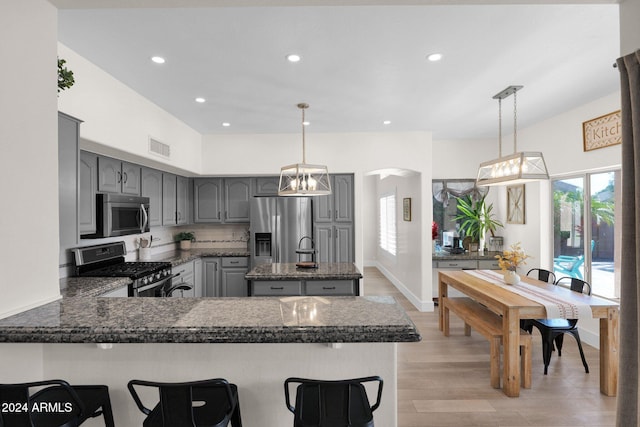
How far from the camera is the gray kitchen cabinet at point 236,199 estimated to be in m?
5.67

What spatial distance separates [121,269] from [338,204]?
10.0ft

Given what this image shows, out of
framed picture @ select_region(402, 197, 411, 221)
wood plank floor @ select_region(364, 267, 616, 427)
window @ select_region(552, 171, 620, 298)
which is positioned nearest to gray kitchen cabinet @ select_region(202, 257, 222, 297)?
wood plank floor @ select_region(364, 267, 616, 427)

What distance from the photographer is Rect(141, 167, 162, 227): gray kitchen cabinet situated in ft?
14.4

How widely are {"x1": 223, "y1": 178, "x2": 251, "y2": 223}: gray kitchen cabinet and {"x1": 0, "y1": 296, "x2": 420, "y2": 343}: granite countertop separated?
161 inches

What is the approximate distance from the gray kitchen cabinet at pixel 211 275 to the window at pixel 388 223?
12.8ft

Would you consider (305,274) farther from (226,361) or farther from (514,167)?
(514,167)

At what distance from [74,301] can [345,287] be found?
2.34 meters

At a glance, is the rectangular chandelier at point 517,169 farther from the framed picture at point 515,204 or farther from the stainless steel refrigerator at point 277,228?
the stainless steel refrigerator at point 277,228

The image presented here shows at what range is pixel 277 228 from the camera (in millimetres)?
5352

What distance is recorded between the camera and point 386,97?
12.5 feet

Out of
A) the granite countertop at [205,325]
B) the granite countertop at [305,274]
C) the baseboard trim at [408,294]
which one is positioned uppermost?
the granite countertop at [205,325]

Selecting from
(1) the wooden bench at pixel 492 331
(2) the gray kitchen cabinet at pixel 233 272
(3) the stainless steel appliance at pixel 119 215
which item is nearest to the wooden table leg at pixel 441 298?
(1) the wooden bench at pixel 492 331

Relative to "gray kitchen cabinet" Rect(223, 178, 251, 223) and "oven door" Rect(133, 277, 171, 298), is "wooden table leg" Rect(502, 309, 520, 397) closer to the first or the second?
"oven door" Rect(133, 277, 171, 298)

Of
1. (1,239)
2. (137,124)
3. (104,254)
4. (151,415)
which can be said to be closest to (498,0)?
(151,415)
